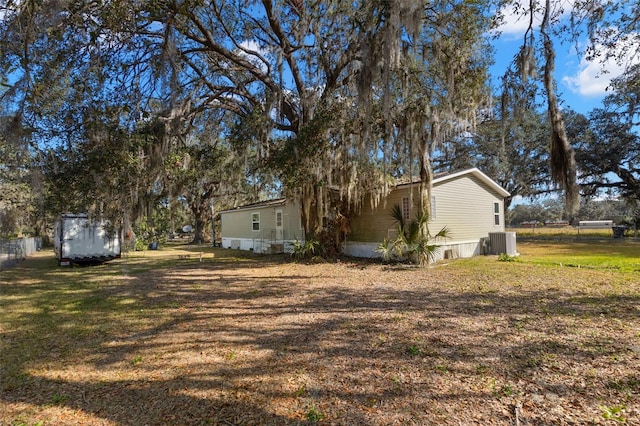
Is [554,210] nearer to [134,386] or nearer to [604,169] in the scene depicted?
[604,169]

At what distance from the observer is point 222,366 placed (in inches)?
146

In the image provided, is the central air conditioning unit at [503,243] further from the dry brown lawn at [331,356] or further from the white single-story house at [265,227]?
the white single-story house at [265,227]

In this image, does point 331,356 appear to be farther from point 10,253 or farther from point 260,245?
point 10,253

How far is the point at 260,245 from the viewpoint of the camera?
63.4 feet

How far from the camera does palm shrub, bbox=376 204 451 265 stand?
35.9 ft

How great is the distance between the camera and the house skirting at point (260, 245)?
17.5 m

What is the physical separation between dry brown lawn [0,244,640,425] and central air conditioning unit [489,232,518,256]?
235 inches

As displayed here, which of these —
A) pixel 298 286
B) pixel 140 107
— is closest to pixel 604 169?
pixel 298 286

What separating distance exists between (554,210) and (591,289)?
87.5m

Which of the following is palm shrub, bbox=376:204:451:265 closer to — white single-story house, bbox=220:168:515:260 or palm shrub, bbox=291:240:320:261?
white single-story house, bbox=220:168:515:260

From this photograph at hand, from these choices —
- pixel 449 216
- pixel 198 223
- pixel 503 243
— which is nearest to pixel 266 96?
pixel 449 216

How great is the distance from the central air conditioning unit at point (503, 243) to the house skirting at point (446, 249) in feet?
1.63

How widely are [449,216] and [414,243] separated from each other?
310 cm

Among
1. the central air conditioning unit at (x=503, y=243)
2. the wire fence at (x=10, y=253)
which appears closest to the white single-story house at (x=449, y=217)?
the central air conditioning unit at (x=503, y=243)
